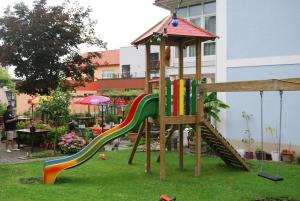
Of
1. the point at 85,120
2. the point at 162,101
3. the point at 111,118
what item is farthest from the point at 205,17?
the point at 85,120

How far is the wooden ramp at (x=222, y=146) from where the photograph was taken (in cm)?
1099

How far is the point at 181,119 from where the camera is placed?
10.7 m

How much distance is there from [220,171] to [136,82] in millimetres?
26590

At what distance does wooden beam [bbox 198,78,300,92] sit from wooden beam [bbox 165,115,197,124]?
0.83 m

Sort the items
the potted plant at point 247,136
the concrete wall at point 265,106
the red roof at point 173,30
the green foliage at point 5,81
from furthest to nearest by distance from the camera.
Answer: the green foliage at point 5,81 → the potted plant at point 247,136 → the concrete wall at point 265,106 → the red roof at point 173,30

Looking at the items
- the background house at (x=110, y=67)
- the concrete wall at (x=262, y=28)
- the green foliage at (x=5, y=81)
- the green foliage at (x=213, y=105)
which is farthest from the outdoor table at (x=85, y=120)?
the background house at (x=110, y=67)

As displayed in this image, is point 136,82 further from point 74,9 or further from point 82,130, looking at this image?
point 82,130

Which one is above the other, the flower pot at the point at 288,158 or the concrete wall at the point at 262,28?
the concrete wall at the point at 262,28

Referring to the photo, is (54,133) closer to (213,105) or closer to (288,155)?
(213,105)

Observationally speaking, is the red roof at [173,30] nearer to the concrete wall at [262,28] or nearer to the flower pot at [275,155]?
the concrete wall at [262,28]

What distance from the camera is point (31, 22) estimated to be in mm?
20375

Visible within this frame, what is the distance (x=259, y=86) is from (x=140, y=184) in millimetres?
3840

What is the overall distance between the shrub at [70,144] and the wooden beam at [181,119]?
Answer: 588 cm

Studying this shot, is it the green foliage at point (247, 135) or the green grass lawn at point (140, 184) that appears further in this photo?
the green foliage at point (247, 135)
